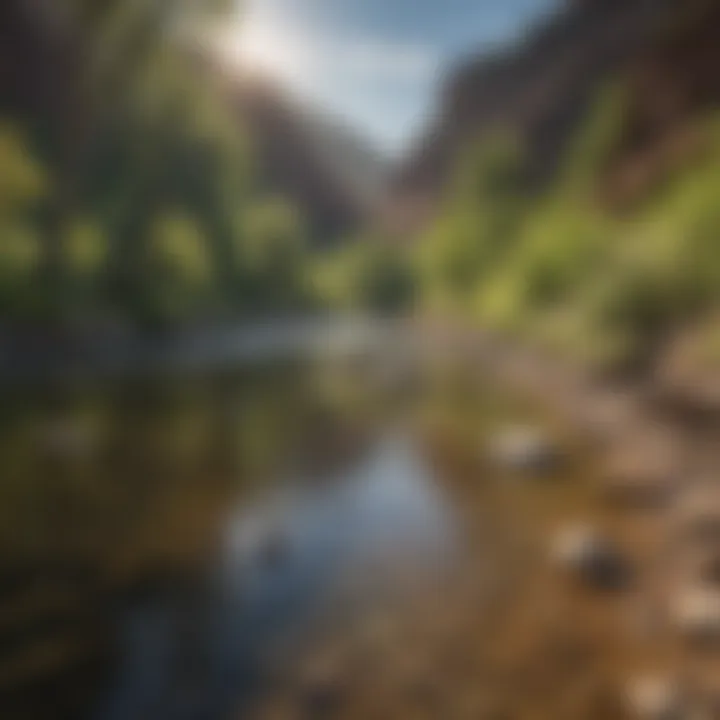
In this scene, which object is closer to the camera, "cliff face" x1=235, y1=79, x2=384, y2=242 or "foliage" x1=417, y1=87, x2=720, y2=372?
"foliage" x1=417, y1=87, x2=720, y2=372

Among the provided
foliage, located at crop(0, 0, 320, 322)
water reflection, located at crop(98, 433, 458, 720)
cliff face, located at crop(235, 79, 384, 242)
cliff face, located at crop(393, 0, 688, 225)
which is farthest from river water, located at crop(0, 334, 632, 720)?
cliff face, located at crop(235, 79, 384, 242)

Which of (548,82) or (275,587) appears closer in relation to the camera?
(275,587)

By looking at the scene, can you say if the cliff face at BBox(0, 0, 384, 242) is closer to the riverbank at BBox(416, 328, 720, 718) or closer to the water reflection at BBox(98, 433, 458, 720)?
the riverbank at BBox(416, 328, 720, 718)

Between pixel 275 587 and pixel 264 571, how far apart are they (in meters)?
0.22

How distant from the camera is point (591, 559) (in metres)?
3.70

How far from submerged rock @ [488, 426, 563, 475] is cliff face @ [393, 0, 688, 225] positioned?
3.75 meters

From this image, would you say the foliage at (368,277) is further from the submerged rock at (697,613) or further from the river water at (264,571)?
the submerged rock at (697,613)

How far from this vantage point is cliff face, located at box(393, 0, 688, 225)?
12.1 metres

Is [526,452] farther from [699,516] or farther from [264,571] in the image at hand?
[264,571]

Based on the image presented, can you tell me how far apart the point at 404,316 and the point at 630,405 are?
1361cm

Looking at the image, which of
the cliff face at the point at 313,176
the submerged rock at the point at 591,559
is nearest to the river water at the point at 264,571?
the submerged rock at the point at 591,559

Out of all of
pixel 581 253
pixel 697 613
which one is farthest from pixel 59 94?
pixel 697 613

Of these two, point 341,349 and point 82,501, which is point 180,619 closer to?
point 82,501

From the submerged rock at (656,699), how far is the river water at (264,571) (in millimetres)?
154
